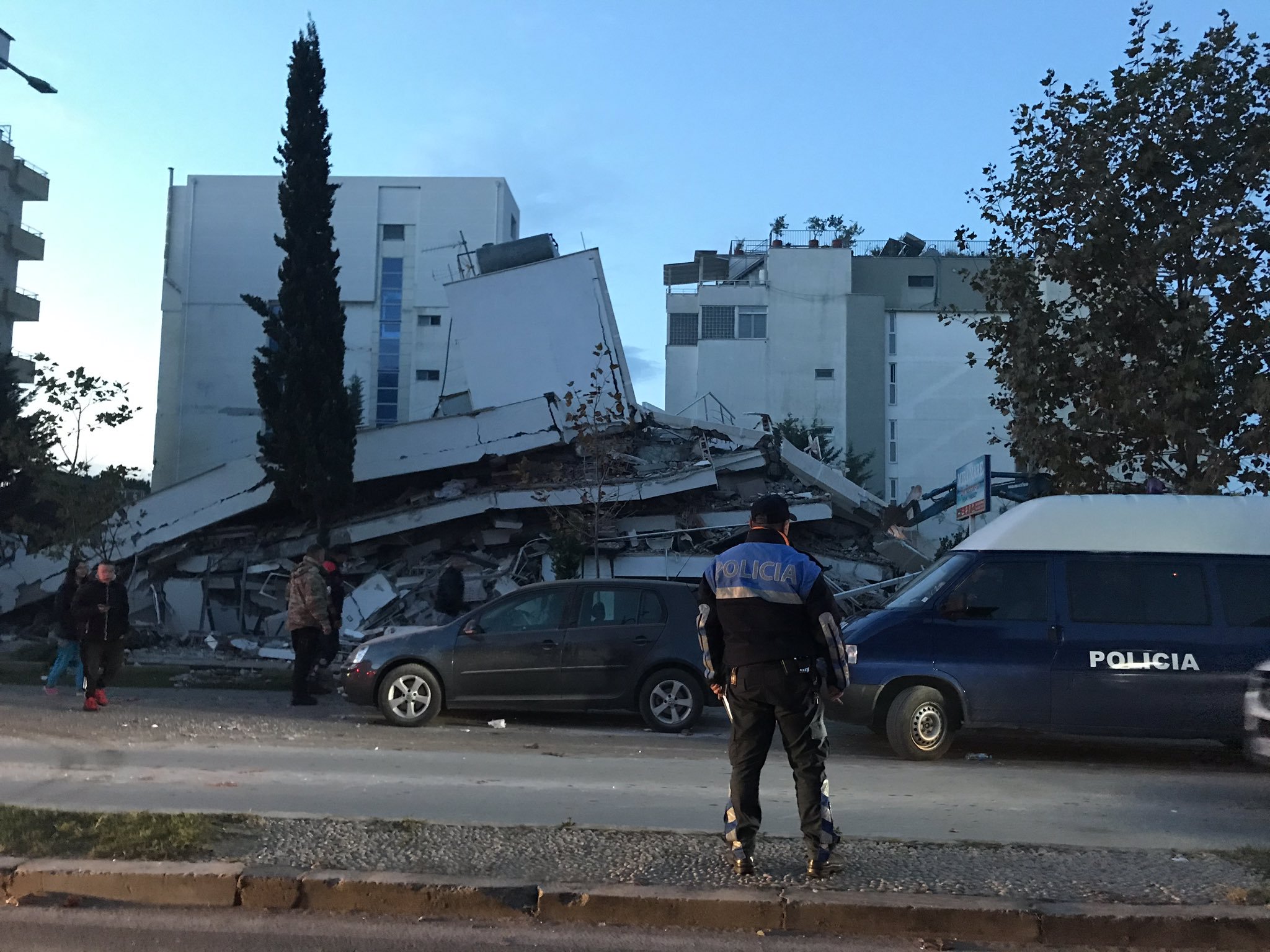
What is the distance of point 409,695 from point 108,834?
5769 mm

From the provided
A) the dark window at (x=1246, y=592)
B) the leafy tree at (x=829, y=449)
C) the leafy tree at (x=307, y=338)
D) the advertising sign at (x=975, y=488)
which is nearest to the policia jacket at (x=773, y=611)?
the dark window at (x=1246, y=592)

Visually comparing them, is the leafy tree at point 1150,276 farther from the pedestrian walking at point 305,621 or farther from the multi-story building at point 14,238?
the multi-story building at point 14,238

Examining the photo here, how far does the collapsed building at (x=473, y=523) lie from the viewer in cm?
2448

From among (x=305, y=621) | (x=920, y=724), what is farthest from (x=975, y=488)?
(x=305, y=621)

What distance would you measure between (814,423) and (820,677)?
51.5 meters

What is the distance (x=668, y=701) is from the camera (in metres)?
11.7

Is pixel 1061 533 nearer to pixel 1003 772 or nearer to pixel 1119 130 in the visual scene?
pixel 1003 772

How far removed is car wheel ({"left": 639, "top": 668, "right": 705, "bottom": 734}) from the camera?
38.3ft

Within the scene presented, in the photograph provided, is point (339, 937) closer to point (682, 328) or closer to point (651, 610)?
point (651, 610)

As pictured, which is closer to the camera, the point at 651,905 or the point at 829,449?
the point at 651,905

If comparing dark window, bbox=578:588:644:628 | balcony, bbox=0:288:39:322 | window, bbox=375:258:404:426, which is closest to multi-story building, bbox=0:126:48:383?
balcony, bbox=0:288:39:322

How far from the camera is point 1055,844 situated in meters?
6.18

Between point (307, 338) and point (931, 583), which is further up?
point (307, 338)

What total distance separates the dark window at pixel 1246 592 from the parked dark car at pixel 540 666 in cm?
475
